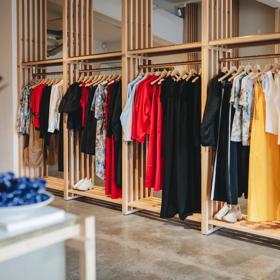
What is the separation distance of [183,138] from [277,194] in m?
0.97

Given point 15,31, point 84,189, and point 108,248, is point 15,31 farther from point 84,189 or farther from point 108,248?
point 108,248

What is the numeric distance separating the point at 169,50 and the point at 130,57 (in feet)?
1.92

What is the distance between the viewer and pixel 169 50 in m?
4.18

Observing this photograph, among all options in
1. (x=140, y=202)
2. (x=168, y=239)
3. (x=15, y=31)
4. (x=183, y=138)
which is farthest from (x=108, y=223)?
(x=15, y=31)

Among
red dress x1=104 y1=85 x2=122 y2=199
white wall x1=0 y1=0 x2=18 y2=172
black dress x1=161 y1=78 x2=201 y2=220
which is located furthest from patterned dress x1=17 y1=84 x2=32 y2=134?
black dress x1=161 y1=78 x2=201 y2=220

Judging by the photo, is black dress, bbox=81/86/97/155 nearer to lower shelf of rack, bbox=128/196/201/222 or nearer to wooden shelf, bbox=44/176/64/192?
lower shelf of rack, bbox=128/196/201/222

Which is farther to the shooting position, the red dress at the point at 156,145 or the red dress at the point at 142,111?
the red dress at the point at 142,111

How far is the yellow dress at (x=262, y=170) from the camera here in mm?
3557

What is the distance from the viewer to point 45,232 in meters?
1.71

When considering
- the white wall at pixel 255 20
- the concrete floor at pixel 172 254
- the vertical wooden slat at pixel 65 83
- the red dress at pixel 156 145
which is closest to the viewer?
the concrete floor at pixel 172 254

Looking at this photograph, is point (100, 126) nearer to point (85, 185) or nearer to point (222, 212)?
→ point (85, 185)

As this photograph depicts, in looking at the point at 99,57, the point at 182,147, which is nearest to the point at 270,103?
the point at 182,147

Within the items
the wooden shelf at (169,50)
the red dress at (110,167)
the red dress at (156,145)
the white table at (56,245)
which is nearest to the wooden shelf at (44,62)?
the red dress at (110,167)

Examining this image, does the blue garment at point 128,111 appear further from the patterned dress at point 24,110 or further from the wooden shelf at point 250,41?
the patterned dress at point 24,110
